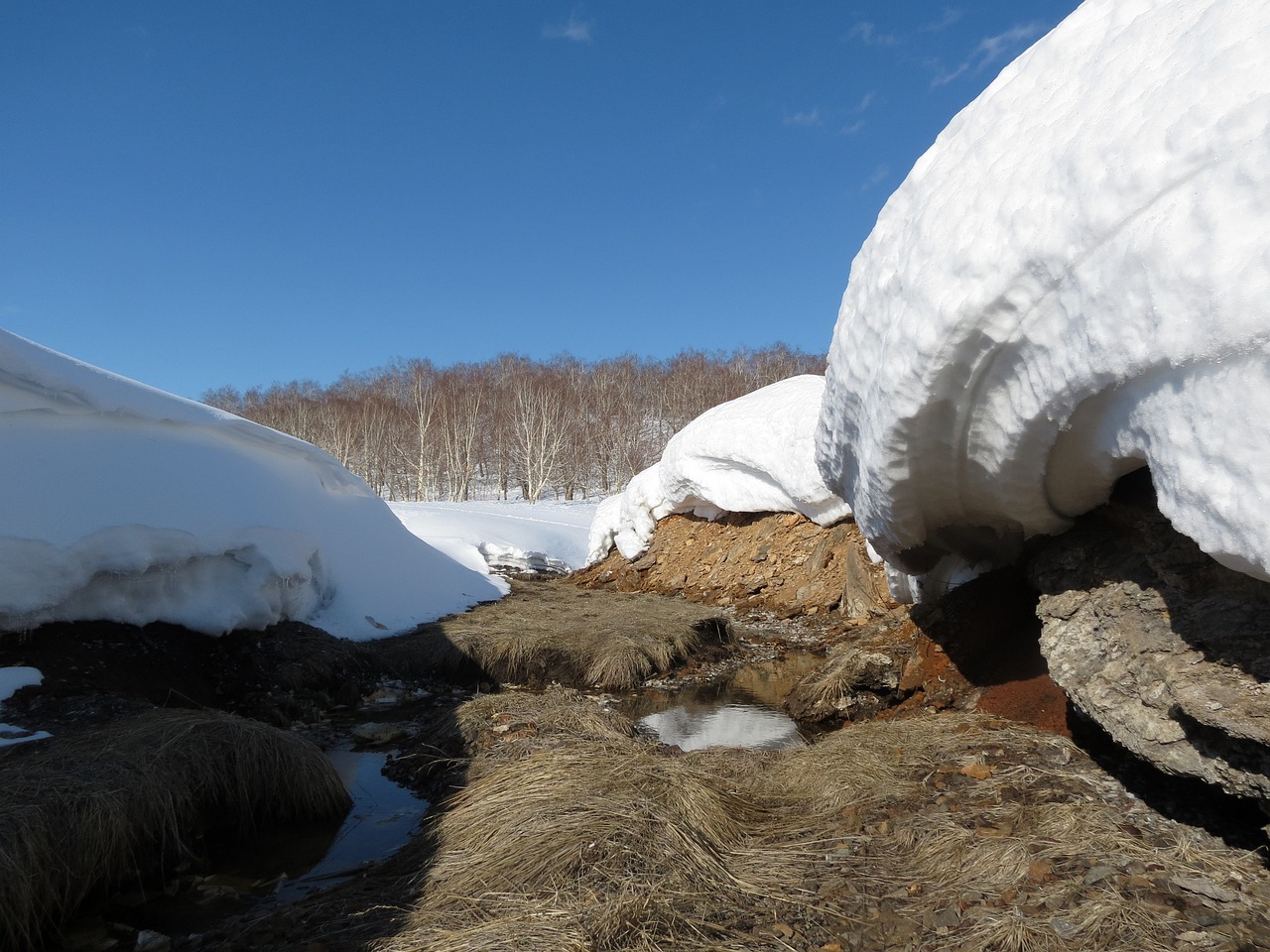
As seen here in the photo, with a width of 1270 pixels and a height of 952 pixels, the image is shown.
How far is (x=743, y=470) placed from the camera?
11781 mm

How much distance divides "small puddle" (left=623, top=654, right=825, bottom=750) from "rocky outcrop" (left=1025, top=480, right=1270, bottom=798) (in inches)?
76.7

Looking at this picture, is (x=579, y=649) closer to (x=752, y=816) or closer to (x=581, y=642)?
(x=581, y=642)

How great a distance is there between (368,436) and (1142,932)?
36593 mm

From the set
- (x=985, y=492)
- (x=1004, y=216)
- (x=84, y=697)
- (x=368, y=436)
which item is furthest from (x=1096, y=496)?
(x=368, y=436)

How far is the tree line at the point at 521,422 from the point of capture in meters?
34.7

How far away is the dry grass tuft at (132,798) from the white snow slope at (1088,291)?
11.4 ft

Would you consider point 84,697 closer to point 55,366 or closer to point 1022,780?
point 55,366

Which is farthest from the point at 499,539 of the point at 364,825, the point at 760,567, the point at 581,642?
the point at 364,825

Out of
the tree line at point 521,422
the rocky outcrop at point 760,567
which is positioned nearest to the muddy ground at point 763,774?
the rocky outcrop at point 760,567

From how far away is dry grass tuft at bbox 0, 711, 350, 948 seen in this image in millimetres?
3021

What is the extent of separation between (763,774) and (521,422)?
30.4 metres

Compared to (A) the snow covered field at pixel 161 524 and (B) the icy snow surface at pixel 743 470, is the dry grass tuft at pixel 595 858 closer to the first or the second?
(A) the snow covered field at pixel 161 524

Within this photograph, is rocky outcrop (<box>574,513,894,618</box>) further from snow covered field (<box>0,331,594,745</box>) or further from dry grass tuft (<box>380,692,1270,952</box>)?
dry grass tuft (<box>380,692,1270,952</box>)

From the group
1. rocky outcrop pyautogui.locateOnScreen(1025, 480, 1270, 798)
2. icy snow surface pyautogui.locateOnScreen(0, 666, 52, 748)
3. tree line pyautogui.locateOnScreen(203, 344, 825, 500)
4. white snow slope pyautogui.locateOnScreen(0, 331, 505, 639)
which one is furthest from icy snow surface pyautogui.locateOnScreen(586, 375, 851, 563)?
tree line pyautogui.locateOnScreen(203, 344, 825, 500)
